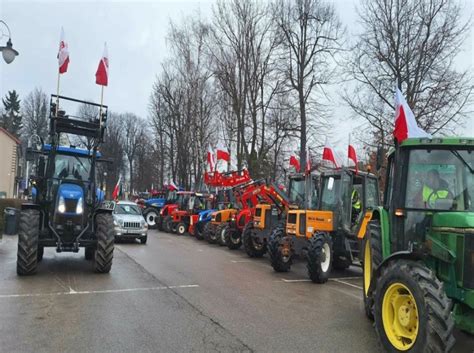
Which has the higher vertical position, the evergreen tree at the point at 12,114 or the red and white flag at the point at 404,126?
the evergreen tree at the point at 12,114

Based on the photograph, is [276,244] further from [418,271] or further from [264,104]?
[264,104]

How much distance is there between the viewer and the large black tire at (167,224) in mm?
26970

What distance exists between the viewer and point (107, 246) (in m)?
10.3

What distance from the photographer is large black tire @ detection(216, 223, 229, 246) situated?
18873mm

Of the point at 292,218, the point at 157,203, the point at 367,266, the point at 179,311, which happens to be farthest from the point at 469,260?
the point at 157,203

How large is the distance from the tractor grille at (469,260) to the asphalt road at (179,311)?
139cm

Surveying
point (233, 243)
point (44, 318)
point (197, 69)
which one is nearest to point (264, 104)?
point (197, 69)

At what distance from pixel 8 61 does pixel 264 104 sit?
60.9 ft

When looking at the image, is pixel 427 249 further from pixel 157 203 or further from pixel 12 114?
pixel 12 114

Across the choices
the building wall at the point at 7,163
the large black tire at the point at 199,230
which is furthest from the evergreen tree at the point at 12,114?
the large black tire at the point at 199,230

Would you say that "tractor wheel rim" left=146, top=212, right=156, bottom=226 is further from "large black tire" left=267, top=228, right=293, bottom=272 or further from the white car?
"large black tire" left=267, top=228, right=293, bottom=272

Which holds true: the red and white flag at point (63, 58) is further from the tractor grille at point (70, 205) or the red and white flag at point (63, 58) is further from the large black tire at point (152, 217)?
the large black tire at point (152, 217)

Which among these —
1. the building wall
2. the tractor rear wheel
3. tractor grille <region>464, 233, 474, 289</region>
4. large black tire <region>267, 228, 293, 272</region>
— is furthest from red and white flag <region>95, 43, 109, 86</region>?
the building wall

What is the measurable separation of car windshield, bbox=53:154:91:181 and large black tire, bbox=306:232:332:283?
572 cm
